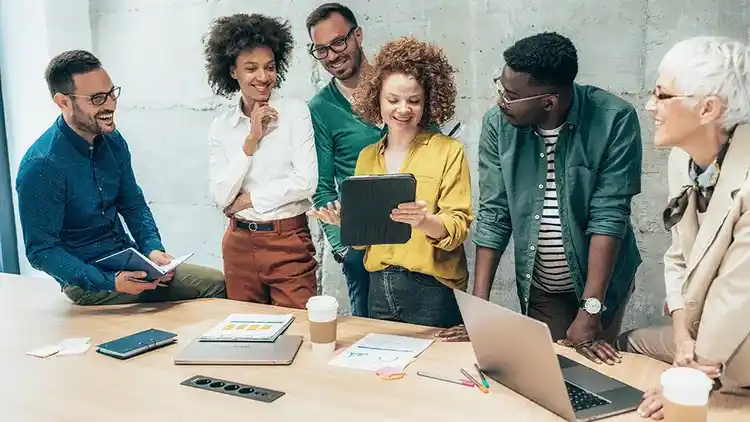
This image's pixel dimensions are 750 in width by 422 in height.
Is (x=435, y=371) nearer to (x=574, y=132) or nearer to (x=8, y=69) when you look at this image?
(x=574, y=132)

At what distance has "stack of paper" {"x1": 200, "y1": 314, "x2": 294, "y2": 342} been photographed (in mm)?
2008

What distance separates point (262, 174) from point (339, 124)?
0.37 m

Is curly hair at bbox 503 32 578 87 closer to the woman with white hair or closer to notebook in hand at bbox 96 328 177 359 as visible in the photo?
the woman with white hair

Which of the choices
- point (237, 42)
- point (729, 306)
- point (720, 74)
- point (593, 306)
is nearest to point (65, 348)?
point (237, 42)

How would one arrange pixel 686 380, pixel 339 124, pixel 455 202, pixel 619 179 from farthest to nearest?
1. pixel 339 124
2. pixel 455 202
3. pixel 619 179
4. pixel 686 380

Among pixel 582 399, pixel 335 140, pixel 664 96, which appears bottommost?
pixel 582 399

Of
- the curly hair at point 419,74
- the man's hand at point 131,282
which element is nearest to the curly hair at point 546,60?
the curly hair at point 419,74

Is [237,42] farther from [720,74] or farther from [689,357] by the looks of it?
[689,357]

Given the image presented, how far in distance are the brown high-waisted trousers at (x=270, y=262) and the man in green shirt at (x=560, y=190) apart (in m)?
0.78

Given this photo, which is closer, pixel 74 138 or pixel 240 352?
pixel 240 352

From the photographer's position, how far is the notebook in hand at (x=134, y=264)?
240 centimetres

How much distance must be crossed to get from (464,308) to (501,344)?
0.17 m

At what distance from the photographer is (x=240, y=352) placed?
1.92 meters

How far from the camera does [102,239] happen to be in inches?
107
